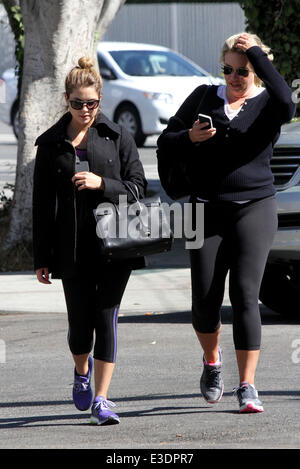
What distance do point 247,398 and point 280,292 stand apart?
289cm

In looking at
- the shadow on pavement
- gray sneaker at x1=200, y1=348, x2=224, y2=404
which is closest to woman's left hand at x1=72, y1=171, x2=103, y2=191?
gray sneaker at x1=200, y1=348, x2=224, y2=404

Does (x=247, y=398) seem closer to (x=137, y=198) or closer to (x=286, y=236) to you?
(x=137, y=198)

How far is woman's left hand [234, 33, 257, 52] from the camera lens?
17.7 feet

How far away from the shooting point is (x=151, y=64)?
2147cm

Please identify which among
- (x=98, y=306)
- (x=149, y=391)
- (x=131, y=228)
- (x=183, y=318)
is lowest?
(x=183, y=318)

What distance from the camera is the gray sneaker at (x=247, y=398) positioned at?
549 cm

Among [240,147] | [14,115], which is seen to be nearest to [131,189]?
[240,147]

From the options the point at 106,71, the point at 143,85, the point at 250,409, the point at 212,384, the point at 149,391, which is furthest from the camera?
the point at 106,71

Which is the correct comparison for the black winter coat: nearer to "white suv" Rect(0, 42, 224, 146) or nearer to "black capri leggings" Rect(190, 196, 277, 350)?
"black capri leggings" Rect(190, 196, 277, 350)

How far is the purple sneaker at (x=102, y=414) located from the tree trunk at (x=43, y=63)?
609 cm

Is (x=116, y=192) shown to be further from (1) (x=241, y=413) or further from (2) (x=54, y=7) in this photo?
(2) (x=54, y=7)

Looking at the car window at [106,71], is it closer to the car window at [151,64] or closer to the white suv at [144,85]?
the white suv at [144,85]

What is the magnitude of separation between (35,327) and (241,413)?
10.7 feet

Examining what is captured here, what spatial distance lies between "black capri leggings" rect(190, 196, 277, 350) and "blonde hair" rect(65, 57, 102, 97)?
2.64 feet
